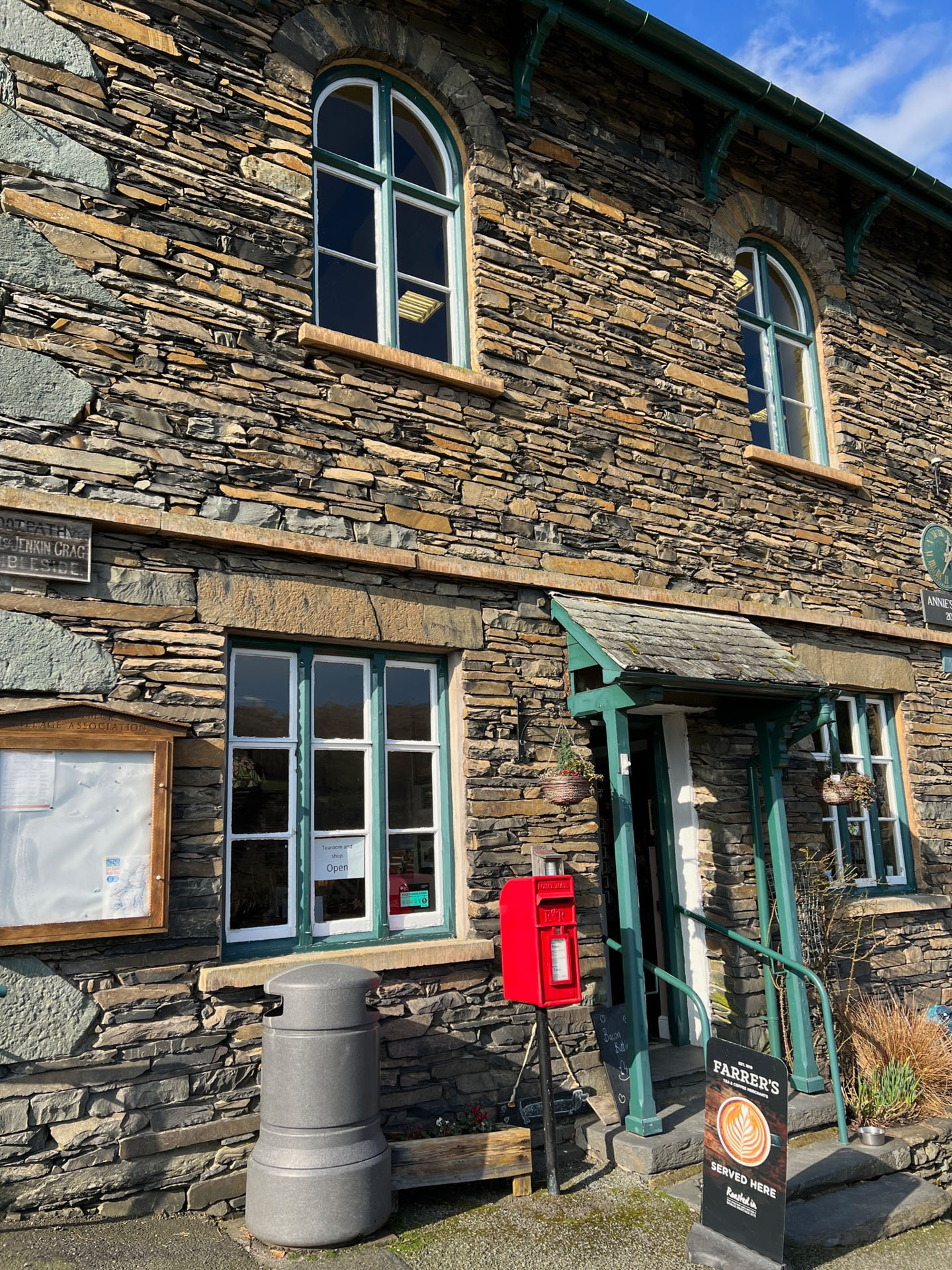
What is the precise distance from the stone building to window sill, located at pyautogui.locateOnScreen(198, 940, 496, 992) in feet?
0.08

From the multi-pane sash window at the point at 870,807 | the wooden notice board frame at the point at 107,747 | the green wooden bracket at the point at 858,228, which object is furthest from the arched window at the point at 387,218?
the multi-pane sash window at the point at 870,807

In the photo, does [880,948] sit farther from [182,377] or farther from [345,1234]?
[182,377]

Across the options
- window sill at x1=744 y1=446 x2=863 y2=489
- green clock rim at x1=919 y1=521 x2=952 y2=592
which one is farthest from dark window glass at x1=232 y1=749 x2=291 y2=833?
green clock rim at x1=919 y1=521 x2=952 y2=592

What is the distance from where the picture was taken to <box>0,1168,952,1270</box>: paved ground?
12.9ft

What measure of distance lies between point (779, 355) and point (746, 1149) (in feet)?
22.4

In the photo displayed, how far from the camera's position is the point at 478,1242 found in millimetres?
4281

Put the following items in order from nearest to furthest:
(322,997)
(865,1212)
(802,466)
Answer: (322,997)
(865,1212)
(802,466)

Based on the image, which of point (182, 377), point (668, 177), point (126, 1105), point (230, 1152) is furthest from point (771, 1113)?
point (668, 177)

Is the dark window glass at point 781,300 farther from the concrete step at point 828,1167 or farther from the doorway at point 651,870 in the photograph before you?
the concrete step at point 828,1167

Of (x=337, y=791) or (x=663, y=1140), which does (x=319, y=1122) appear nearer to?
(x=337, y=791)

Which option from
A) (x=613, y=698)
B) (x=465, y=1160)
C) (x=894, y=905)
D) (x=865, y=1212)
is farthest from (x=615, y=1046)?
(x=894, y=905)

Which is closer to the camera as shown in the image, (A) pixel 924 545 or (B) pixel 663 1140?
(B) pixel 663 1140

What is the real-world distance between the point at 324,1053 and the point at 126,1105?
3.20ft

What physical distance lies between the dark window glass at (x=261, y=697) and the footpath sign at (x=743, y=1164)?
281 cm
